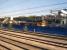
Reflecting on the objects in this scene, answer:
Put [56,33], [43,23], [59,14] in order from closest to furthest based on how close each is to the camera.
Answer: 1. [56,33]
2. [43,23]
3. [59,14]

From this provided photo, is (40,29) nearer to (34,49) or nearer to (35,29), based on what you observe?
(35,29)

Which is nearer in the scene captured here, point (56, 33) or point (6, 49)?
point (6, 49)

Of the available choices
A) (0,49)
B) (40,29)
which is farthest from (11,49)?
(40,29)

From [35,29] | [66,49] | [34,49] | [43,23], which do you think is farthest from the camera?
[43,23]

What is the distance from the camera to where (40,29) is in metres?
30.0

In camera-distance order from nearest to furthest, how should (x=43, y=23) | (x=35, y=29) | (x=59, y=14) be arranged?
(x=35, y=29)
(x=43, y=23)
(x=59, y=14)

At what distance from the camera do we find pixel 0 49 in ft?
48.5

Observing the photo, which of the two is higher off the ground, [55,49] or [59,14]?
[59,14]

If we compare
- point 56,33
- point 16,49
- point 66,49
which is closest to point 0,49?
point 16,49

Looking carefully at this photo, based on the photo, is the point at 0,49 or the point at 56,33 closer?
the point at 0,49

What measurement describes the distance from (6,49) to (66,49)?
5.74 m

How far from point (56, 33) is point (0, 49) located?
1212 cm

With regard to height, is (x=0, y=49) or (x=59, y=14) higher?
(x=59, y=14)

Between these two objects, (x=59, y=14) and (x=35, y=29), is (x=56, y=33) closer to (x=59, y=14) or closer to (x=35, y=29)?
(x=35, y=29)
